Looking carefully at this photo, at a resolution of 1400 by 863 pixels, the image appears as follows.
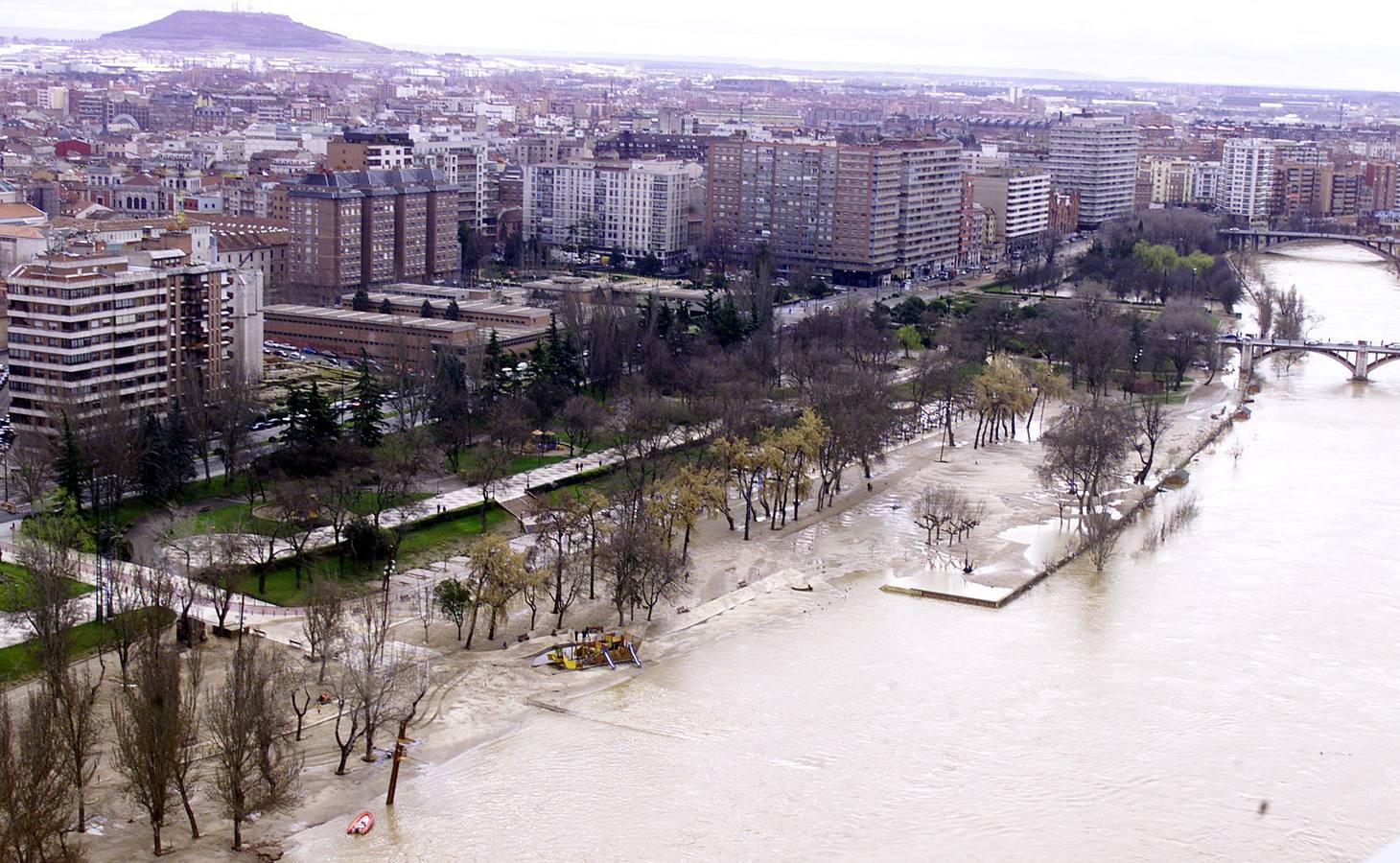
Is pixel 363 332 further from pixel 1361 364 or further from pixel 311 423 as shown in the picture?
pixel 1361 364

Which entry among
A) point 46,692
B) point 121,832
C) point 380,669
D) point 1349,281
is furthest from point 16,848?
point 1349,281

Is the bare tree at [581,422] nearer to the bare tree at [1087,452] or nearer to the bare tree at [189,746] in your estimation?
the bare tree at [1087,452]

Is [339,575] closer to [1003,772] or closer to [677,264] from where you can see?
[1003,772]

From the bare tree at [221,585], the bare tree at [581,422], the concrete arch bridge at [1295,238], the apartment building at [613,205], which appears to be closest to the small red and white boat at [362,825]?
the bare tree at [221,585]

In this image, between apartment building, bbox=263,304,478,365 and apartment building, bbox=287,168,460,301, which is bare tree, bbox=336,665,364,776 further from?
apartment building, bbox=287,168,460,301

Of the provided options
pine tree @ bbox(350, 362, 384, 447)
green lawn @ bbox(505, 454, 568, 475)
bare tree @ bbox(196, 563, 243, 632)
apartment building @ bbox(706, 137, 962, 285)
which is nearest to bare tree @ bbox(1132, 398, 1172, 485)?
green lawn @ bbox(505, 454, 568, 475)

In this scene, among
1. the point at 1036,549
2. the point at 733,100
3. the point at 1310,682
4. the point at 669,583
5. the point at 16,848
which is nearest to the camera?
the point at 16,848
